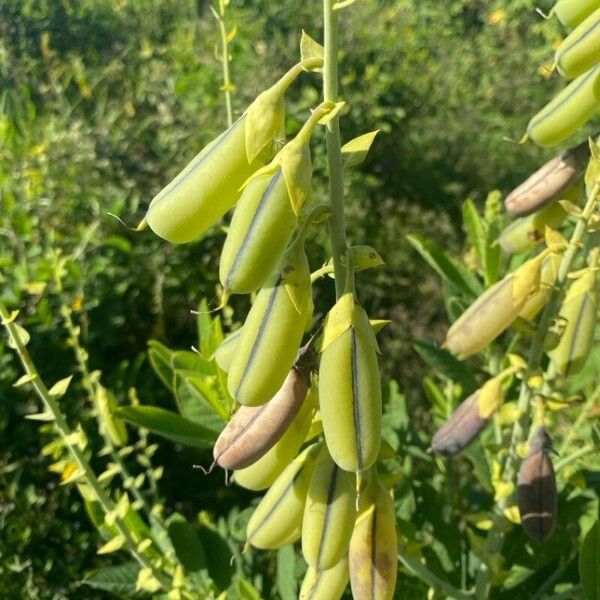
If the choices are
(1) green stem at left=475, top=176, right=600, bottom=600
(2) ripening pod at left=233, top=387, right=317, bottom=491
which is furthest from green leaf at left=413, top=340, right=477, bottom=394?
(2) ripening pod at left=233, top=387, right=317, bottom=491

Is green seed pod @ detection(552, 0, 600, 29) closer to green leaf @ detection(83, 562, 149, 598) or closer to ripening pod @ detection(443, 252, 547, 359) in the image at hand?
ripening pod @ detection(443, 252, 547, 359)

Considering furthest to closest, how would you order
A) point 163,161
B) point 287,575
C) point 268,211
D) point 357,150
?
point 163,161
point 287,575
point 357,150
point 268,211

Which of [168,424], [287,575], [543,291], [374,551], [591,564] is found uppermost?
[543,291]

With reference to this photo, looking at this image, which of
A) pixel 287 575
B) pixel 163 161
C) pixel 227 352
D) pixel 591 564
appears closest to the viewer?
pixel 227 352

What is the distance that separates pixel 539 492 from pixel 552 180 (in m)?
0.50

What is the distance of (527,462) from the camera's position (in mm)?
1140

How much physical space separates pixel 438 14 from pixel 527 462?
531 cm

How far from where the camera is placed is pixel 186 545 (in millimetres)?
1553

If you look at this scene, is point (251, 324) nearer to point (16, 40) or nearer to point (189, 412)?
point (189, 412)

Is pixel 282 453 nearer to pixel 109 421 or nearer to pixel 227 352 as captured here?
pixel 227 352

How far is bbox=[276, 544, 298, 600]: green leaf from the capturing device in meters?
1.50

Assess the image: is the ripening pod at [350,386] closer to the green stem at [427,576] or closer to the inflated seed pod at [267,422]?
the inflated seed pod at [267,422]

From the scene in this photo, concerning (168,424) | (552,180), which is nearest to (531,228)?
(552,180)

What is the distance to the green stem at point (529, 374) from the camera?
3.43 feet
